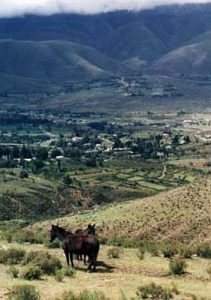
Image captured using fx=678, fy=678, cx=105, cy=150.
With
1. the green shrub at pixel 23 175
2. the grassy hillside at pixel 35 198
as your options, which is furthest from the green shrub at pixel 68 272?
the green shrub at pixel 23 175

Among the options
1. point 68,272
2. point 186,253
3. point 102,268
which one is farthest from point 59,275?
point 186,253

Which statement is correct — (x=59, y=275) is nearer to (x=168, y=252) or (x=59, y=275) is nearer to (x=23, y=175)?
(x=168, y=252)

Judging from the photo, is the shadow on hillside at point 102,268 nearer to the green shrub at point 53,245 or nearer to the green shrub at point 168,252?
the green shrub at point 168,252

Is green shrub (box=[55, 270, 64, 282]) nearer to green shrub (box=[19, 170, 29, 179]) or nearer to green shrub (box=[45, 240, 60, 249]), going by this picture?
green shrub (box=[45, 240, 60, 249])

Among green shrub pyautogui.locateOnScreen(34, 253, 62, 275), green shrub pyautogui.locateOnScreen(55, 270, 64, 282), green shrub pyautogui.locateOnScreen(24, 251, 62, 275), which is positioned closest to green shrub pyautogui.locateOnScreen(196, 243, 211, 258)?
green shrub pyautogui.locateOnScreen(24, 251, 62, 275)

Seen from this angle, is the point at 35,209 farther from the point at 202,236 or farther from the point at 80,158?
the point at 80,158

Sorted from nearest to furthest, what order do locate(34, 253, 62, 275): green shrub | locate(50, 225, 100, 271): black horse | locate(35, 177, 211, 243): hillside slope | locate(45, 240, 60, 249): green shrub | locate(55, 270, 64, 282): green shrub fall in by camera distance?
1. locate(55, 270, 64, 282): green shrub
2. locate(34, 253, 62, 275): green shrub
3. locate(50, 225, 100, 271): black horse
4. locate(45, 240, 60, 249): green shrub
5. locate(35, 177, 211, 243): hillside slope

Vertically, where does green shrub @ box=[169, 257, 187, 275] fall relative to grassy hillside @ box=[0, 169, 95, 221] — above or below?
above
